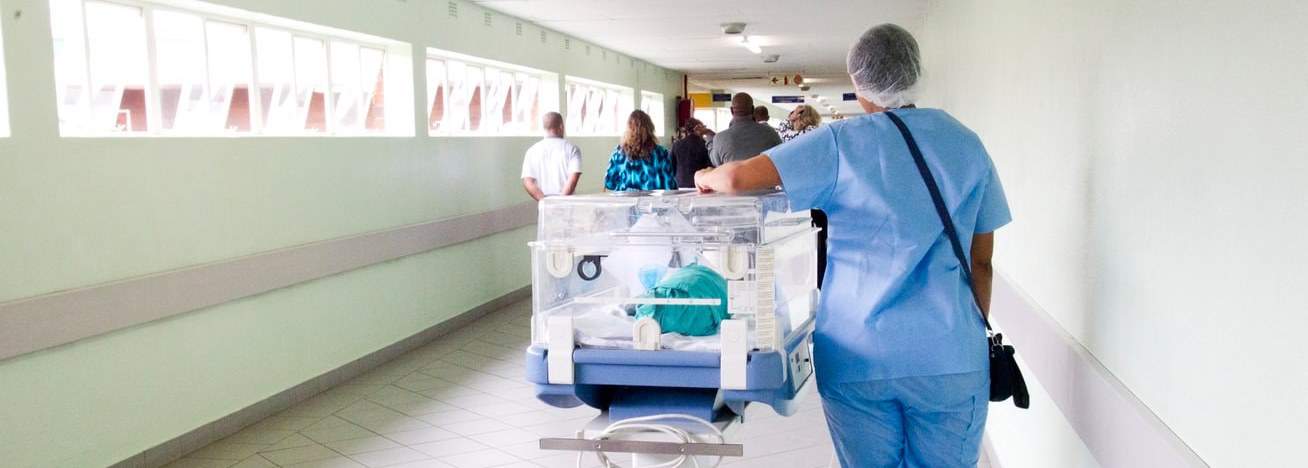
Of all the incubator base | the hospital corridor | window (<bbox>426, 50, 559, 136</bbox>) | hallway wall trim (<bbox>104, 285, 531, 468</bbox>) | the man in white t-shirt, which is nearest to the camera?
the hospital corridor

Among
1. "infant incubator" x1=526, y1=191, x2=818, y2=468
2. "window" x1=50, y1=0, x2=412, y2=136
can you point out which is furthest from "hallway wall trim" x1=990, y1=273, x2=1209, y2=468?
"window" x1=50, y1=0, x2=412, y2=136

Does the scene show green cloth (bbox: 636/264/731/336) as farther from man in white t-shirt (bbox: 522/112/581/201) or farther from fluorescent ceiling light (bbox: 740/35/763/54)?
fluorescent ceiling light (bbox: 740/35/763/54)

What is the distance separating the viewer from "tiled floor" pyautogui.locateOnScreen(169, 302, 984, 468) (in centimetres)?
485

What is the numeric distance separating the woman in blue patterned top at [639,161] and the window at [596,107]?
182 inches

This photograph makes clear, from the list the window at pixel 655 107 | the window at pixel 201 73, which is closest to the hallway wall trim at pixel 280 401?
the window at pixel 201 73

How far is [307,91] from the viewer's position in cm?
650

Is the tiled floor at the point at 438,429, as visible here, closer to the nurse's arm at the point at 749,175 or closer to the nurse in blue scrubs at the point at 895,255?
the nurse in blue scrubs at the point at 895,255

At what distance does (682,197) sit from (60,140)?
279cm

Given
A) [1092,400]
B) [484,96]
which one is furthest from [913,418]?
[484,96]

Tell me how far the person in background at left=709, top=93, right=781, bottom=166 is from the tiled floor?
186cm

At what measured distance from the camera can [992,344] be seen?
2.49m

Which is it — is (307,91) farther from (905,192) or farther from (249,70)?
(905,192)

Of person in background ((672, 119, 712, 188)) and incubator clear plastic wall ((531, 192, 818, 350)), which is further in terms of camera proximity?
person in background ((672, 119, 712, 188))

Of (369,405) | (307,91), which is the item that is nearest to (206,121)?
(307,91)
